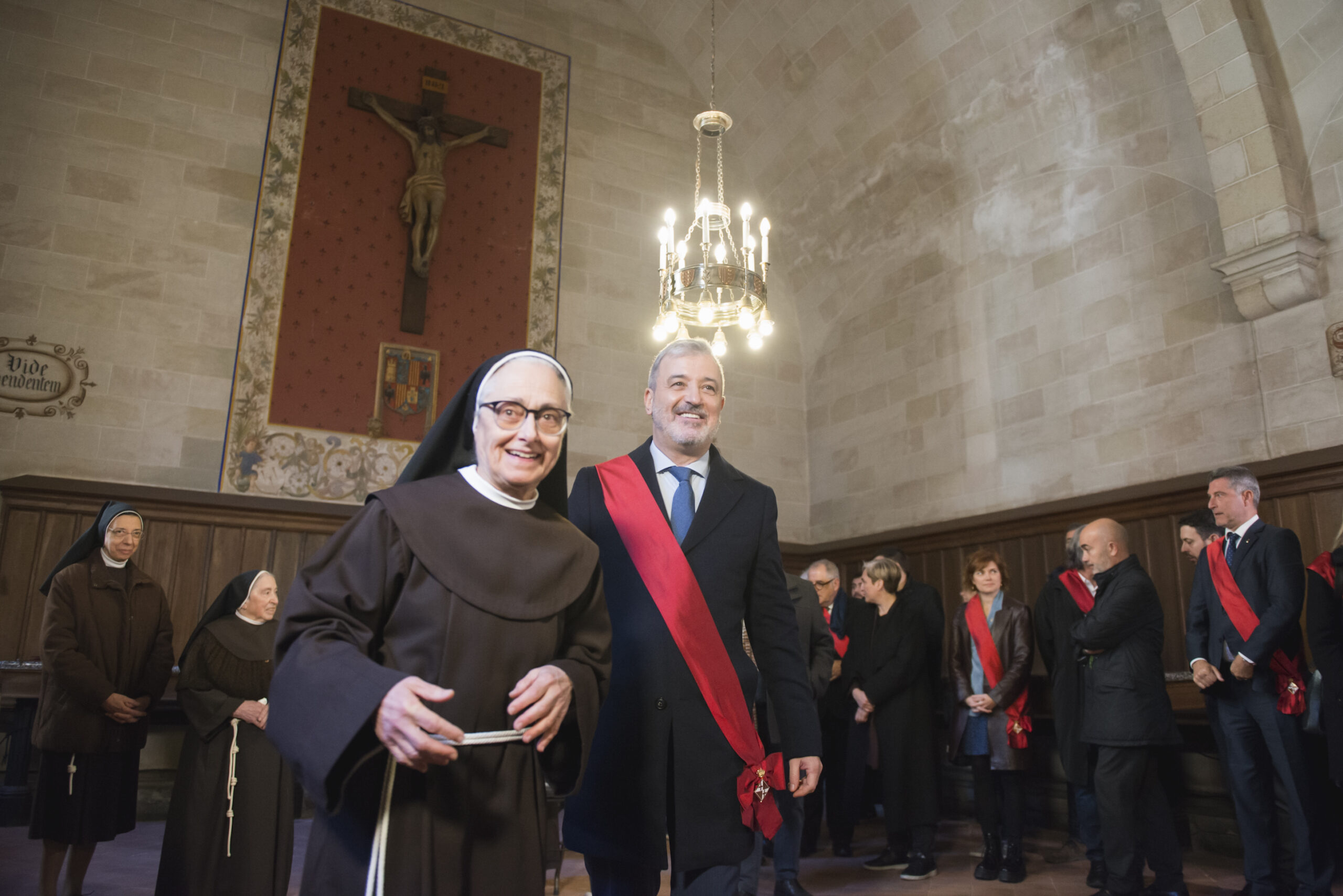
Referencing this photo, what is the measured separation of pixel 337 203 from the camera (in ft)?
25.9

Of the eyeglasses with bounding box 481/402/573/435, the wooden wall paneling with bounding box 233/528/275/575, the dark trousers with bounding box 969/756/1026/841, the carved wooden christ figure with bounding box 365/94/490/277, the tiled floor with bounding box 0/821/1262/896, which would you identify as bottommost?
the tiled floor with bounding box 0/821/1262/896

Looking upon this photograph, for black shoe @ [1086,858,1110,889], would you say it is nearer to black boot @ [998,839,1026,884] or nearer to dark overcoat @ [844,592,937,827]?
black boot @ [998,839,1026,884]

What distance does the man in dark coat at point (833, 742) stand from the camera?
5.12 meters

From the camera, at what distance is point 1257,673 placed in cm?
380

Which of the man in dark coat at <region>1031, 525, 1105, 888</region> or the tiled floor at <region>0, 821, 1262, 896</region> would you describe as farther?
the man in dark coat at <region>1031, 525, 1105, 888</region>

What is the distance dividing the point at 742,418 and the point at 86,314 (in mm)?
5715

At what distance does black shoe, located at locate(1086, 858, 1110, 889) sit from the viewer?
417 cm

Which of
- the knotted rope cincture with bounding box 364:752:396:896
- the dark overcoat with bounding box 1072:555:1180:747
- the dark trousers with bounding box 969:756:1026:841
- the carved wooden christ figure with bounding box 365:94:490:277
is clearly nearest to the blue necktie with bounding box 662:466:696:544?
the knotted rope cincture with bounding box 364:752:396:896

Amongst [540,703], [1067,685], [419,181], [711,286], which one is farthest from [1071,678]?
[419,181]

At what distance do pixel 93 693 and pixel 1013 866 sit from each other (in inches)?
166

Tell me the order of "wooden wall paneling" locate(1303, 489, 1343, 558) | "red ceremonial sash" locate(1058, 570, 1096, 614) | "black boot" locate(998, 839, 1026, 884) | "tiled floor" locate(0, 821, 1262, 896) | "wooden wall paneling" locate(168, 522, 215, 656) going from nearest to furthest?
"tiled floor" locate(0, 821, 1262, 896), "black boot" locate(998, 839, 1026, 884), "red ceremonial sash" locate(1058, 570, 1096, 614), "wooden wall paneling" locate(1303, 489, 1343, 558), "wooden wall paneling" locate(168, 522, 215, 656)

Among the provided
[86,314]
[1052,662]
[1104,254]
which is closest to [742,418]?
[1104,254]

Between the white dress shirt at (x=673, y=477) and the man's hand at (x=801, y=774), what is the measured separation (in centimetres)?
62

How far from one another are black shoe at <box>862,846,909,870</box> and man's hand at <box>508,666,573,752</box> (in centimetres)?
386
